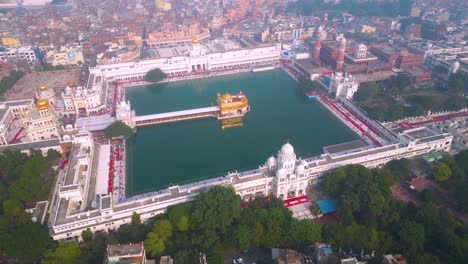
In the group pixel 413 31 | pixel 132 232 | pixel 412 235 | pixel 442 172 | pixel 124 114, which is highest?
pixel 413 31

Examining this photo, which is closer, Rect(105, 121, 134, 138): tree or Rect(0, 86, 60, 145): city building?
Rect(0, 86, 60, 145): city building

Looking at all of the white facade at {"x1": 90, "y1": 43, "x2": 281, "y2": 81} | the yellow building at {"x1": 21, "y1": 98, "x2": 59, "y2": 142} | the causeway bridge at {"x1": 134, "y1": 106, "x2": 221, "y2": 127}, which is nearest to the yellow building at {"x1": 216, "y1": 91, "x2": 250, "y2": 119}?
the causeway bridge at {"x1": 134, "y1": 106, "x2": 221, "y2": 127}

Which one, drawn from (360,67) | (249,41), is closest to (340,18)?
(249,41)

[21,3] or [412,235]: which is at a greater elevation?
[21,3]

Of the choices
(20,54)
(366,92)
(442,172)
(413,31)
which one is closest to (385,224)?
(442,172)

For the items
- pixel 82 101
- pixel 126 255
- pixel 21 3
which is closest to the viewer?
pixel 126 255

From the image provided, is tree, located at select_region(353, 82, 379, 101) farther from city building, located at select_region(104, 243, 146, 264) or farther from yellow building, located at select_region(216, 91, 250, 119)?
city building, located at select_region(104, 243, 146, 264)

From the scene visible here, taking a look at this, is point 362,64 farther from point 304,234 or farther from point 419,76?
point 304,234

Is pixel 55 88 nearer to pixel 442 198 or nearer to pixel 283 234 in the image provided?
pixel 283 234
